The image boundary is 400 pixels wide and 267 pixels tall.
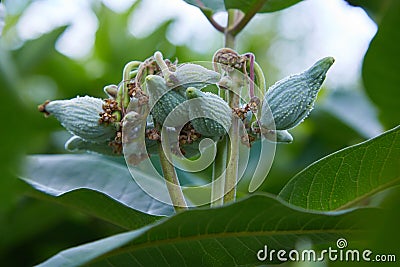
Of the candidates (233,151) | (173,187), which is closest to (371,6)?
(233,151)

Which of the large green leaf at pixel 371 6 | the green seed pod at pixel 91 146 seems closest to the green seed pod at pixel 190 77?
the green seed pod at pixel 91 146

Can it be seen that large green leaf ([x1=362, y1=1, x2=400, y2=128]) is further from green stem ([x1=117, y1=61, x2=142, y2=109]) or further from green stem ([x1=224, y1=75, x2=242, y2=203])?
green stem ([x1=117, y1=61, x2=142, y2=109])

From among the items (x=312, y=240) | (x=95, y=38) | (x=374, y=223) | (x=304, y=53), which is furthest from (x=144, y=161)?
(x=304, y=53)

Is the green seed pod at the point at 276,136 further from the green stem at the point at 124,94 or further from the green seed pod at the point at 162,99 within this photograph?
the green stem at the point at 124,94

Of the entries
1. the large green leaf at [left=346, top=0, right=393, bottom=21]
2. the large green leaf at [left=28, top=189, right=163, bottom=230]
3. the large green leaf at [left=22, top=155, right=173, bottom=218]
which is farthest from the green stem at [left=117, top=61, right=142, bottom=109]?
the large green leaf at [left=346, top=0, right=393, bottom=21]

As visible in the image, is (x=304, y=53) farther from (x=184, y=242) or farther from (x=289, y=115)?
(x=184, y=242)

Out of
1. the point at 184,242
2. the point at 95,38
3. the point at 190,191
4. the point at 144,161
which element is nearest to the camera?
the point at 184,242
